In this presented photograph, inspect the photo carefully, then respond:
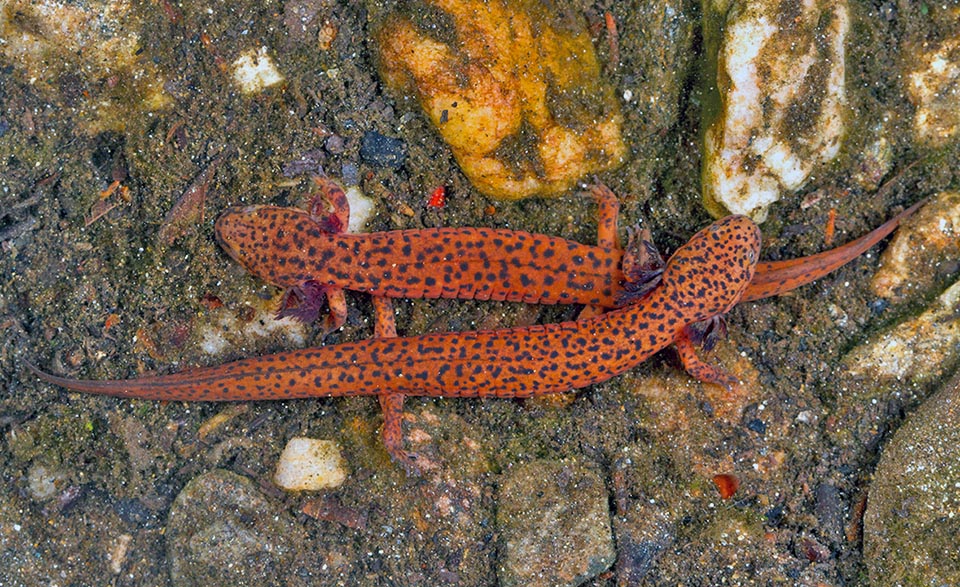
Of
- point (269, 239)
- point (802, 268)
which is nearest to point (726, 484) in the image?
point (802, 268)

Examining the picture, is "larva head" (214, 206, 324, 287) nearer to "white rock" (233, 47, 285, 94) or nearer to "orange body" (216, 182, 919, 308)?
"orange body" (216, 182, 919, 308)

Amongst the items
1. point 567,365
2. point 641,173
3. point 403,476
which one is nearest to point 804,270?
point 641,173

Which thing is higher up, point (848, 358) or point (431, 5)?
point (431, 5)

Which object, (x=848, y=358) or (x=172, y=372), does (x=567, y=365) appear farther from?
(x=172, y=372)

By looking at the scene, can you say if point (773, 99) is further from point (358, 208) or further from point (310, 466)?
point (310, 466)

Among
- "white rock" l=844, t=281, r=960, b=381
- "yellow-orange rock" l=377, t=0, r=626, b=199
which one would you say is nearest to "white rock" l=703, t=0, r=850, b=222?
"yellow-orange rock" l=377, t=0, r=626, b=199

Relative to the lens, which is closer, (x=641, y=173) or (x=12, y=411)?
(x=12, y=411)

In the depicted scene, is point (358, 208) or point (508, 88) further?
point (358, 208)
